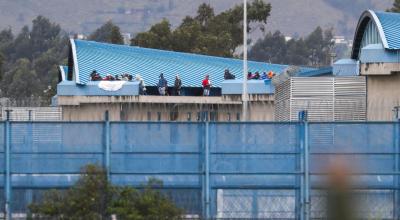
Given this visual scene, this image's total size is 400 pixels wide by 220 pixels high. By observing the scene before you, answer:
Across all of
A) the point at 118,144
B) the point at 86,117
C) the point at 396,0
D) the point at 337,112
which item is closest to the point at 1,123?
the point at 118,144

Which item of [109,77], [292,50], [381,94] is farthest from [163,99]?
[292,50]

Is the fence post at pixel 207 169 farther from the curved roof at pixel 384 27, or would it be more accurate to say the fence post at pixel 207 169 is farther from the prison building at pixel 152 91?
the prison building at pixel 152 91

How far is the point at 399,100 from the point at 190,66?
22219mm

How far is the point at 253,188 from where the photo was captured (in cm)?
2452

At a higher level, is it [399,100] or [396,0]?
[396,0]

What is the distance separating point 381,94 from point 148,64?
2111cm

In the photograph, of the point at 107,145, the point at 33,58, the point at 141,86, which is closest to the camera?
the point at 107,145

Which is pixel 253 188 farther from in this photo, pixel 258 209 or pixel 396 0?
pixel 396 0

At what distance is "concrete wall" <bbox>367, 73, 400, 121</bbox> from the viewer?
135 ft

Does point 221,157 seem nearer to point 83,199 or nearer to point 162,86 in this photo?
point 83,199

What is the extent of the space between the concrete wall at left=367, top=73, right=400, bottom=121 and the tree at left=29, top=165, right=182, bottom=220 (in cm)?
1716

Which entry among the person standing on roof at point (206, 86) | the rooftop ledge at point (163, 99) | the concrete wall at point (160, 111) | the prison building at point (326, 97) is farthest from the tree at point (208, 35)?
the prison building at point (326, 97)

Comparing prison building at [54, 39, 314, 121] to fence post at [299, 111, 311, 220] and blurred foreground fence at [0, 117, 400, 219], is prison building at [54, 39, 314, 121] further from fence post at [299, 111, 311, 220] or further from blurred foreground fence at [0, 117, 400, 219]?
fence post at [299, 111, 311, 220]

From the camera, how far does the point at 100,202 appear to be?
2456 cm
